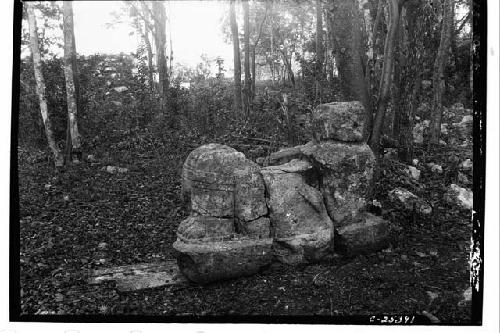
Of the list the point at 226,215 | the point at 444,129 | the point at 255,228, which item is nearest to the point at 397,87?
the point at 444,129

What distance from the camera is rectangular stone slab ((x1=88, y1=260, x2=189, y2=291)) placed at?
3533mm

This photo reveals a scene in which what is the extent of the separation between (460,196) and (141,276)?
3164 millimetres

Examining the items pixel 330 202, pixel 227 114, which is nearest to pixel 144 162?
pixel 227 114

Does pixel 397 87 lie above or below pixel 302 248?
above

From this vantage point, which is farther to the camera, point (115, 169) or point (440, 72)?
point (115, 169)

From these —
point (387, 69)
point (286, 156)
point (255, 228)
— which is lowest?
point (255, 228)

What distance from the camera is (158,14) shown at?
3.97 metres

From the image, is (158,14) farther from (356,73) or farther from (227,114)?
(356,73)

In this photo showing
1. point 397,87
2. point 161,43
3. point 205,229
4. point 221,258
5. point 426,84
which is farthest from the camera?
point 397,87

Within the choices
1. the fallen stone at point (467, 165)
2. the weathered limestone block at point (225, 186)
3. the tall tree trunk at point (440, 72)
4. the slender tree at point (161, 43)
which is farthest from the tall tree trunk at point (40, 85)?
the tall tree trunk at point (440, 72)

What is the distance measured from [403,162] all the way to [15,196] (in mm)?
4382

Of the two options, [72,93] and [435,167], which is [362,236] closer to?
[435,167]

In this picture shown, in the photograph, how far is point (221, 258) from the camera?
3.41 meters

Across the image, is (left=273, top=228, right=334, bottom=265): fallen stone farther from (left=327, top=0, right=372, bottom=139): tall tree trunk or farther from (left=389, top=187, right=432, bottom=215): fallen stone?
(left=327, top=0, right=372, bottom=139): tall tree trunk
